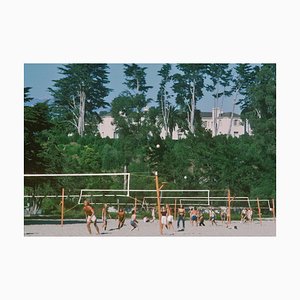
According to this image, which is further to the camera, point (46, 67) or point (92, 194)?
point (92, 194)

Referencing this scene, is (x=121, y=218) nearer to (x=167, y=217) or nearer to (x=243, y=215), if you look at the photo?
(x=167, y=217)

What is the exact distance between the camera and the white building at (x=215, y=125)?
61.0ft

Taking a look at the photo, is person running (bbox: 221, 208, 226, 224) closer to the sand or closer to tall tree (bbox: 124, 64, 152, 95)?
the sand

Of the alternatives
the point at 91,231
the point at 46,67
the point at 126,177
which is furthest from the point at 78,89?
the point at 91,231

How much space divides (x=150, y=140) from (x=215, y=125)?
187 centimetres

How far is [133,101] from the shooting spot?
729 inches

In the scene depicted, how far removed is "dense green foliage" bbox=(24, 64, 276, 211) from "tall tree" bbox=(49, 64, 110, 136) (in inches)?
1.1

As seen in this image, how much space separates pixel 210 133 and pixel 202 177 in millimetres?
1257

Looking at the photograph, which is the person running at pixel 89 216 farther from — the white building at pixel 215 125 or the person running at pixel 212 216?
the person running at pixel 212 216

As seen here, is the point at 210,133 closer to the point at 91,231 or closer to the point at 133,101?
the point at 133,101

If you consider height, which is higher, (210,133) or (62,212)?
(210,133)

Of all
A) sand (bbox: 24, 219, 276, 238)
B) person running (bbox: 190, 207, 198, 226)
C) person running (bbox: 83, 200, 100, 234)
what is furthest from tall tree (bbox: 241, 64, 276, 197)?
person running (bbox: 83, 200, 100, 234)

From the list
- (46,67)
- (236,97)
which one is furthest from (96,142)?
(236,97)

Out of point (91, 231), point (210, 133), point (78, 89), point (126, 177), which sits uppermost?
point (78, 89)
